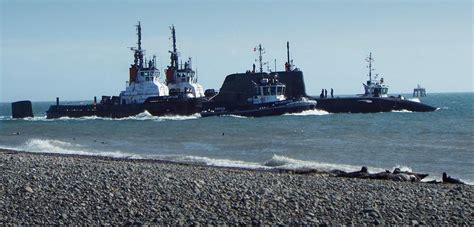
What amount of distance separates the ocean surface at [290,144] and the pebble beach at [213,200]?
7012mm

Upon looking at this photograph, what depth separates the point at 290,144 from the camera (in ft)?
112

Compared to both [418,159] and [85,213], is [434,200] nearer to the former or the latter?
[85,213]

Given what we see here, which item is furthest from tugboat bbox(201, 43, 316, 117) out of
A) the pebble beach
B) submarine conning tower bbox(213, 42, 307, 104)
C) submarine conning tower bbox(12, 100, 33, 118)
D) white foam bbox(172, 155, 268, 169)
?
the pebble beach

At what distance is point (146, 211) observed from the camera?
1155 centimetres

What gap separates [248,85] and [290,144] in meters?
31.9

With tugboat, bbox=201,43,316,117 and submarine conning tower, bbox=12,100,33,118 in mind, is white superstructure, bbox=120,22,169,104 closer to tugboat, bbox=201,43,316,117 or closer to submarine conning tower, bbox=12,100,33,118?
tugboat, bbox=201,43,316,117

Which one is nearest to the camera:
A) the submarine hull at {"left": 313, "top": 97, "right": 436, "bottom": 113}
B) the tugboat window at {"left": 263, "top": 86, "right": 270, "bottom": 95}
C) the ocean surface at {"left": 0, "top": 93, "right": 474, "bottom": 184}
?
the ocean surface at {"left": 0, "top": 93, "right": 474, "bottom": 184}

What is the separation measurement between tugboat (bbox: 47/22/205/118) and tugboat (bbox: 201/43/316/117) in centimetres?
213

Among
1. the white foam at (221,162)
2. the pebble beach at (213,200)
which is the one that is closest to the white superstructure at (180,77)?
the white foam at (221,162)

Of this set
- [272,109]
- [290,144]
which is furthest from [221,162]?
[272,109]

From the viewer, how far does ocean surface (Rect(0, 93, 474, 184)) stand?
2498 cm

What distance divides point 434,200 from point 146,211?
5.49 metres

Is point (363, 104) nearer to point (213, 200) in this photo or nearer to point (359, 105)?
point (359, 105)

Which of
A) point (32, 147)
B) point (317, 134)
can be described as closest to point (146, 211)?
point (32, 147)
